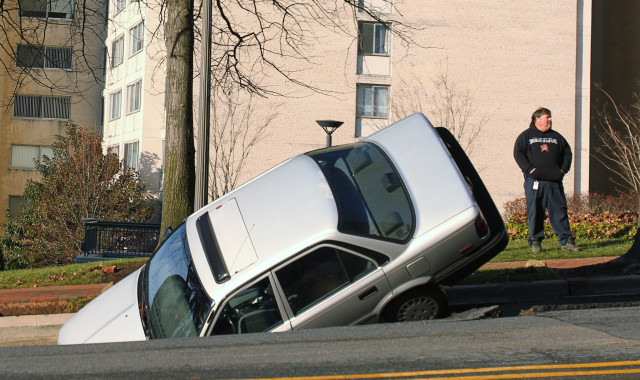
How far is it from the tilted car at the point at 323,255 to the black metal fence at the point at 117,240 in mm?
12659

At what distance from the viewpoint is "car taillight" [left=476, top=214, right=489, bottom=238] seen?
5004 mm

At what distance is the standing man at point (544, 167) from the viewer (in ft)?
30.0

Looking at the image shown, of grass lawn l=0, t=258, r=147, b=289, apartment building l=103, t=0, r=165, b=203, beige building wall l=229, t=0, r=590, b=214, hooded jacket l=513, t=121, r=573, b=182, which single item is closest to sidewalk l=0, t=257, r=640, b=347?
hooded jacket l=513, t=121, r=573, b=182

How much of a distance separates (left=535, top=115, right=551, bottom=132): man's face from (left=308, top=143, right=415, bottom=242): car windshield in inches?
163

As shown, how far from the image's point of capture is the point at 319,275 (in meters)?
4.90

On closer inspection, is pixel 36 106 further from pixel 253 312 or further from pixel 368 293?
pixel 368 293

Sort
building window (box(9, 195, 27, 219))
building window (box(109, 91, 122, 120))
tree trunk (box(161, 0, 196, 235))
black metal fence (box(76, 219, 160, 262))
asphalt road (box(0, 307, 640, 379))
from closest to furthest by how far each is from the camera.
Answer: asphalt road (box(0, 307, 640, 379))
tree trunk (box(161, 0, 196, 235))
black metal fence (box(76, 219, 160, 262))
building window (box(109, 91, 122, 120))
building window (box(9, 195, 27, 219))

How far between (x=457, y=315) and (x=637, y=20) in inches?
1301

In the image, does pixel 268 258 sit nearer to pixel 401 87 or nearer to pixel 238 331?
pixel 238 331

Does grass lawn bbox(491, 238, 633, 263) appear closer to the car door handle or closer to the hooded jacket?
the hooded jacket

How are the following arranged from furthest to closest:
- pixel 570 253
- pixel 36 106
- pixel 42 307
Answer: pixel 36 106, pixel 570 253, pixel 42 307

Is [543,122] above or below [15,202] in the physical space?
above

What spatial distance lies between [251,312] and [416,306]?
1152 mm

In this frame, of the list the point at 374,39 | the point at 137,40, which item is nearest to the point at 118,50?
the point at 137,40
